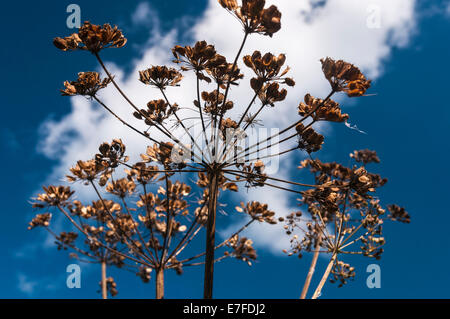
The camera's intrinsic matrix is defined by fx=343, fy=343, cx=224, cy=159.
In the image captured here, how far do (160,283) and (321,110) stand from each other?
12.6 ft

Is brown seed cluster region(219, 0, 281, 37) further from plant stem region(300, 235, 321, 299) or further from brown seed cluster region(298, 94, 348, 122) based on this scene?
plant stem region(300, 235, 321, 299)

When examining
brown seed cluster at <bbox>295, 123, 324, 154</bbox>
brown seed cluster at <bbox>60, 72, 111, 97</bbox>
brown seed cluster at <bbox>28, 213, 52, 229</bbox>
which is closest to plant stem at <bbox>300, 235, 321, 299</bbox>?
brown seed cluster at <bbox>295, 123, 324, 154</bbox>

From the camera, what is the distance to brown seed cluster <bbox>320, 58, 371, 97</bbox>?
3389 millimetres

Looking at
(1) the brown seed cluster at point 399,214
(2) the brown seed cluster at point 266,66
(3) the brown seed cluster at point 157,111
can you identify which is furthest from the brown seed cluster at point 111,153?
(1) the brown seed cluster at point 399,214

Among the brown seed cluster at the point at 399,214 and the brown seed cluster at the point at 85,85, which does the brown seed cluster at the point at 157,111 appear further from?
the brown seed cluster at the point at 399,214

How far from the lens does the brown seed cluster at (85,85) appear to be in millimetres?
3994

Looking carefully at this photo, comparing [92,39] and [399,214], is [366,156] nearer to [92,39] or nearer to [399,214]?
[399,214]

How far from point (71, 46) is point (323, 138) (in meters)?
3.01

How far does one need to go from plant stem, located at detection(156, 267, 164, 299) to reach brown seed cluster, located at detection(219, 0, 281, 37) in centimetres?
414

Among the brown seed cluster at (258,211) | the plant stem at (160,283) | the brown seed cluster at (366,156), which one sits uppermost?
the brown seed cluster at (366,156)

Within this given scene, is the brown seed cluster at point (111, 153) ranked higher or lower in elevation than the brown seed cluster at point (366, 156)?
lower

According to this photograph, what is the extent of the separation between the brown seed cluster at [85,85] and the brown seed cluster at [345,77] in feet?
8.25

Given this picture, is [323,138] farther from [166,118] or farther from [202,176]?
[202,176]
